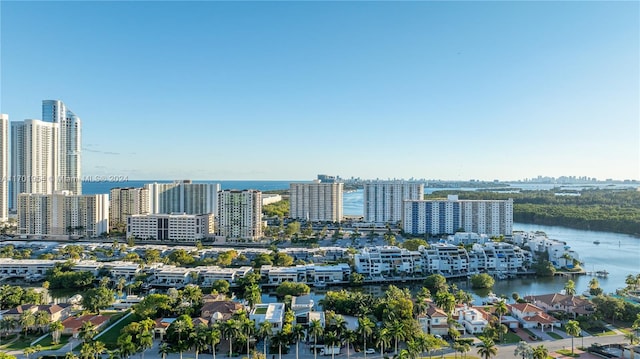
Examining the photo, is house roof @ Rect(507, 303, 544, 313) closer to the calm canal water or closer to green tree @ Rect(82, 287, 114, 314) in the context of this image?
the calm canal water

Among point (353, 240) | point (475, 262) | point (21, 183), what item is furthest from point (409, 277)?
point (21, 183)

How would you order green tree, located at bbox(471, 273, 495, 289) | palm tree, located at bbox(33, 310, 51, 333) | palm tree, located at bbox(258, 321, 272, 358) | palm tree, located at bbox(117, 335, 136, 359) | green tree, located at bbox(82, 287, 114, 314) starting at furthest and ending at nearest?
green tree, located at bbox(471, 273, 495, 289) → green tree, located at bbox(82, 287, 114, 314) → palm tree, located at bbox(33, 310, 51, 333) → palm tree, located at bbox(258, 321, 272, 358) → palm tree, located at bbox(117, 335, 136, 359)

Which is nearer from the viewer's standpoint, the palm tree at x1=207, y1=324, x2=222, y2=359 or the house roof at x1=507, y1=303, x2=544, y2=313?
the palm tree at x1=207, y1=324, x2=222, y2=359

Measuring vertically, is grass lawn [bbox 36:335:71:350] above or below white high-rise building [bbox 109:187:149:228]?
below

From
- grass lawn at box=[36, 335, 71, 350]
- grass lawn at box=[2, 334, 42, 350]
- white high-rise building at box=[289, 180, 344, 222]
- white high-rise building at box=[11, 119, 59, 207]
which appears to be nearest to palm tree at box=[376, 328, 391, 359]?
grass lawn at box=[36, 335, 71, 350]

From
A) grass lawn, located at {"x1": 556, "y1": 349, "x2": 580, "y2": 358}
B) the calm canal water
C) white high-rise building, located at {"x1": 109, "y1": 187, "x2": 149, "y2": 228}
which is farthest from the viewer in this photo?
white high-rise building, located at {"x1": 109, "y1": 187, "x2": 149, "y2": 228}

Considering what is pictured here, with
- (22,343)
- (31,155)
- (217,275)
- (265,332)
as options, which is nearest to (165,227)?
(217,275)
